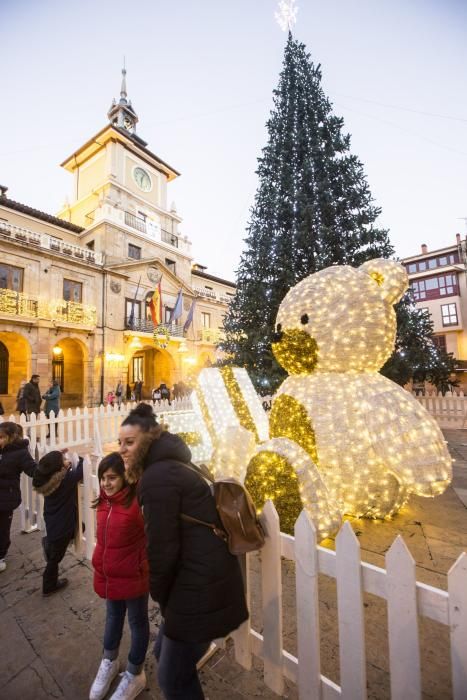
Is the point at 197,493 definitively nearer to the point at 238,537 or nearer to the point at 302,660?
the point at 238,537

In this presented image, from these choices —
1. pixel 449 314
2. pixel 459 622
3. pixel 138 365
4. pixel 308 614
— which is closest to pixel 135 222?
pixel 138 365

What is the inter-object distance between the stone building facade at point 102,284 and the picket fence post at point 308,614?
35.7ft

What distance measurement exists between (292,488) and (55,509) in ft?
6.44

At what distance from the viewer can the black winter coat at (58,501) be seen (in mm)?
2475

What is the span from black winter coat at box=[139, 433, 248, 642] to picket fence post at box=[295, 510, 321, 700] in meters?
0.33

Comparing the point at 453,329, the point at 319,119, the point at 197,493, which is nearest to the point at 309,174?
the point at 319,119

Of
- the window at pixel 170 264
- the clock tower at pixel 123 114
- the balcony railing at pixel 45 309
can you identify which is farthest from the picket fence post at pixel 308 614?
the clock tower at pixel 123 114

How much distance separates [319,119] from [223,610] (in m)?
10.3

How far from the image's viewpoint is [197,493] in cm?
140

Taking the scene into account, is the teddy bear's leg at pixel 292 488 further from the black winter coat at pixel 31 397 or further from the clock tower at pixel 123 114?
the clock tower at pixel 123 114

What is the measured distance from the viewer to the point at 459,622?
3.84 ft

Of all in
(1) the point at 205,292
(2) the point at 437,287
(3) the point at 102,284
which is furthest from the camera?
(2) the point at 437,287

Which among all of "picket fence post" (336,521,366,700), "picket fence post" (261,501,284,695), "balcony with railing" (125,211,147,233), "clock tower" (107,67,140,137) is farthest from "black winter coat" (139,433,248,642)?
"clock tower" (107,67,140,137)

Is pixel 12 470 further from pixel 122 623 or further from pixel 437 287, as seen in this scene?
pixel 437 287
